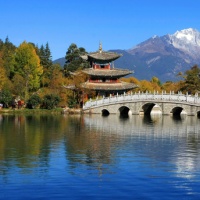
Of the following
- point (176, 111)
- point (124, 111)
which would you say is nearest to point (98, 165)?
point (176, 111)

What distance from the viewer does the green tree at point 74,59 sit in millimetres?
75812

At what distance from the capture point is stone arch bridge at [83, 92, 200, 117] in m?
48.8

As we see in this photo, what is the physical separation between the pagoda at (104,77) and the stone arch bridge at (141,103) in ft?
11.8

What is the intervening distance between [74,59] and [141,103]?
2949 centimetres

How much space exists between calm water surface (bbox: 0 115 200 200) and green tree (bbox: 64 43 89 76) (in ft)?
151

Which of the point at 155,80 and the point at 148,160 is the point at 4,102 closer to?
the point at 148,160

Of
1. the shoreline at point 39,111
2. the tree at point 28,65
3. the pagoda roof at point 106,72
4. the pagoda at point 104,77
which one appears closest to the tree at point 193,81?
the pagoda at point 104,77

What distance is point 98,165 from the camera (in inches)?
730

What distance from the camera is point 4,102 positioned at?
53375mm

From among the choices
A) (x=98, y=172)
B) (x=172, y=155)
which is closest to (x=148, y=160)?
(x=172, y=155)

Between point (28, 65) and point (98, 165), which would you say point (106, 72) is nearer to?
point (28, 65)

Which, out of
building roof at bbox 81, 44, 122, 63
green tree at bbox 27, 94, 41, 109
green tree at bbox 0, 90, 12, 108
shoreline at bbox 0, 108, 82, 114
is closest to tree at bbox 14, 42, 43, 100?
building roof at bbox 81, 44, 122, 63

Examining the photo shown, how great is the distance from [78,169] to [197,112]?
1323 inches

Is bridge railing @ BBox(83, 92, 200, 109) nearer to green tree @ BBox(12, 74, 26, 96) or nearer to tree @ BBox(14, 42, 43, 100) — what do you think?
green tree @ BBox(12, 74, 26, 96)
